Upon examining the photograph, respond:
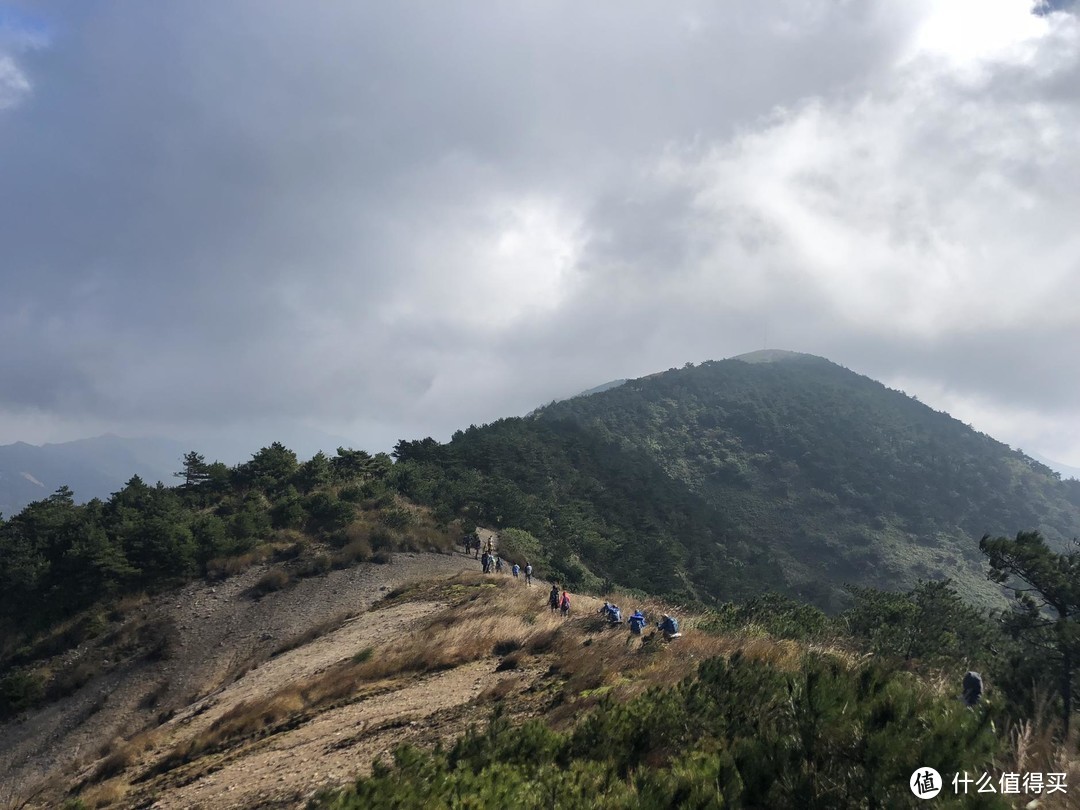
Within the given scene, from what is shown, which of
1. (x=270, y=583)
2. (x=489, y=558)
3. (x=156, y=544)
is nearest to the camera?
(x=270, y=583)

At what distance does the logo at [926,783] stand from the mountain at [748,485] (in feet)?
112

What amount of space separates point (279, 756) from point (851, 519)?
391 feet

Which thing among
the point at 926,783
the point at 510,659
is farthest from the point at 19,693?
the point at 926,783

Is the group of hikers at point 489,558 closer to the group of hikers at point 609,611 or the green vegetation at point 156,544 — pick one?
the group of hikers at point 609,611

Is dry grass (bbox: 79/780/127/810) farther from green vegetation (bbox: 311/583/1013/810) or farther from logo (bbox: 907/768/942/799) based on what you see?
logo (bbox: 907/768/942/799)

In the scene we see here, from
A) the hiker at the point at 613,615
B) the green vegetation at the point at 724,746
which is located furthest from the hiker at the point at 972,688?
the hiker at the point at 613,615

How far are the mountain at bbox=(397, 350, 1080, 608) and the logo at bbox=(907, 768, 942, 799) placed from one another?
3415cm

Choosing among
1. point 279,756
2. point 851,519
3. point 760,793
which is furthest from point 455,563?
point 851,519

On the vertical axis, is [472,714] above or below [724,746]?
below

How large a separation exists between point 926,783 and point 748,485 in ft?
395

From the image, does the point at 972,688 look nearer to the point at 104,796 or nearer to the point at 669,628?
the point at 669,628

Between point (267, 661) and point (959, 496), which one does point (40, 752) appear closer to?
point (267, 661)

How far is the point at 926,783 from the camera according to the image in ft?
13.7

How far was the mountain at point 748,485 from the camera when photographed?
170 ft
